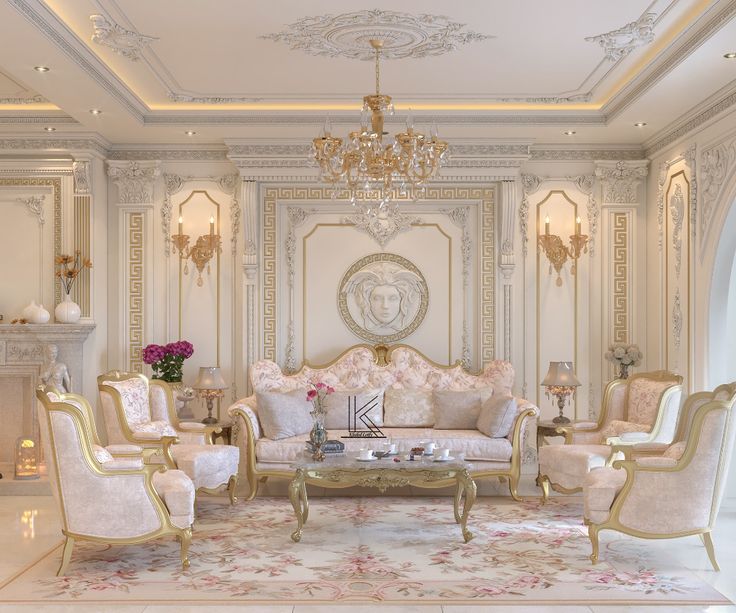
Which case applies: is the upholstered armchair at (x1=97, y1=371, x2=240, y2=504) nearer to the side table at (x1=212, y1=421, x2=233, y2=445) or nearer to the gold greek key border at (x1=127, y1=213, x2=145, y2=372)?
the side table at (x1=212, y1=421, x2=233, y2=445)

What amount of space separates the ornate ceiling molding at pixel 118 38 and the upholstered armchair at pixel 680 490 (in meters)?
3.92

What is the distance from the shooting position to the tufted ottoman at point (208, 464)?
19.4ft

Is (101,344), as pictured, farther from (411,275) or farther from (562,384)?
(562,384)

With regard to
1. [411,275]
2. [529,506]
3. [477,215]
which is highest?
[477,215]

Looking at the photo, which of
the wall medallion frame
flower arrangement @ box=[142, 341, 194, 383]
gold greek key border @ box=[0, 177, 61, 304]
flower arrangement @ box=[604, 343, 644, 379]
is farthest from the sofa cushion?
gold greek key border @ box=[0, 177, 61, 304]

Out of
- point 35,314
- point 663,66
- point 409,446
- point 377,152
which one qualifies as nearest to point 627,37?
point 663,66

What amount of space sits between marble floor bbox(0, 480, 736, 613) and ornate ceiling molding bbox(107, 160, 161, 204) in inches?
110

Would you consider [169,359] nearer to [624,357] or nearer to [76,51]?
[76,51]

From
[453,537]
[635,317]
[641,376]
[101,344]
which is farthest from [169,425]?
[635,317]

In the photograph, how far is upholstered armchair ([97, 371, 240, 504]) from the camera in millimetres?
5953

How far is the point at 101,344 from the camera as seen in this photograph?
7.62 metres

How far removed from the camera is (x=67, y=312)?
23.7 feet

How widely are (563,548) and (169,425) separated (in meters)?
3.21

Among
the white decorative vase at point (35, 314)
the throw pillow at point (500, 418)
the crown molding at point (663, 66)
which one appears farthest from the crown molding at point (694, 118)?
the white decorative vase at point (35, 314)
